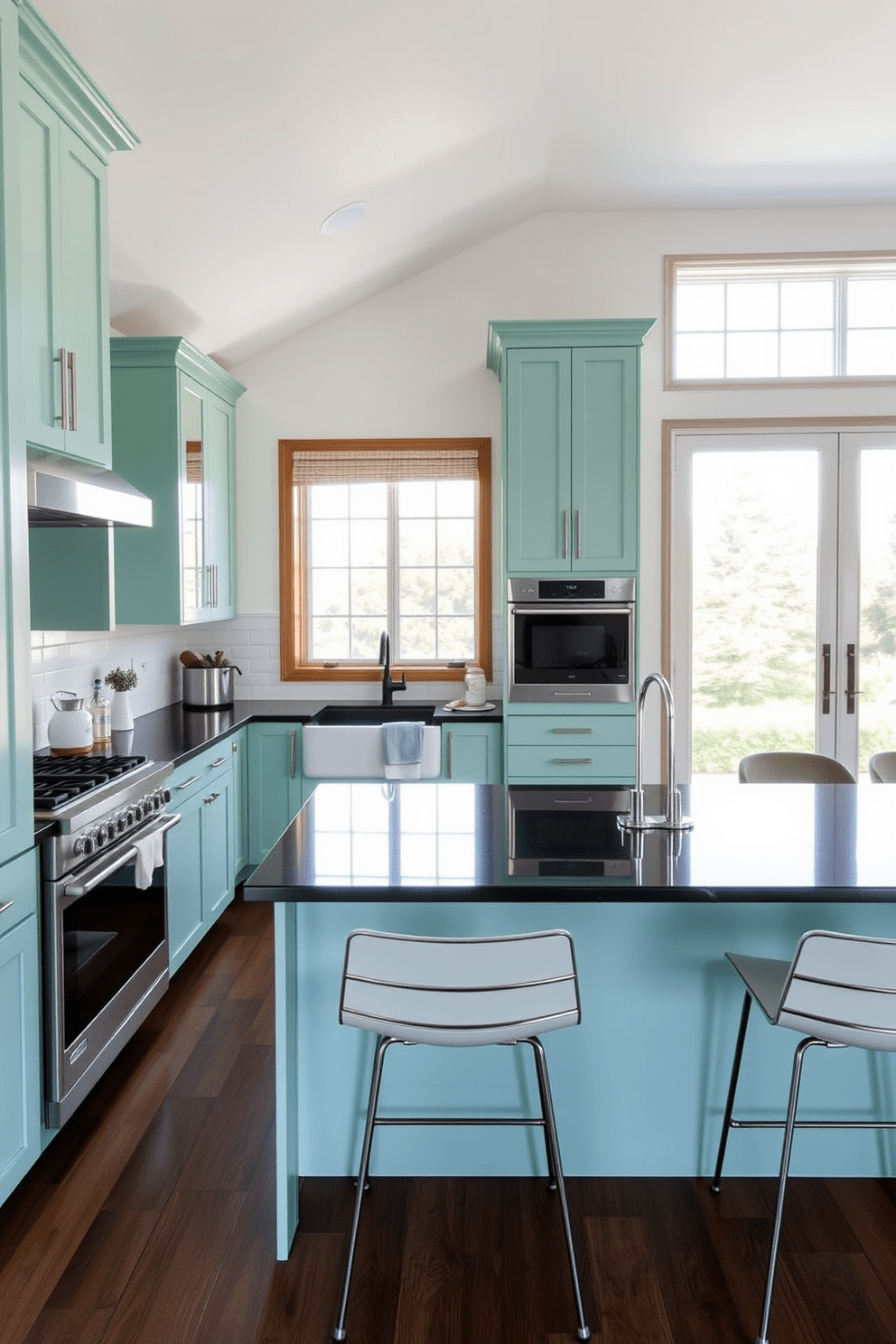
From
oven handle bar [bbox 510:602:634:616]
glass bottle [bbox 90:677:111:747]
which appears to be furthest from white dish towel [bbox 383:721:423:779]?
A: glass bottle [bbox 90:677:111:747]

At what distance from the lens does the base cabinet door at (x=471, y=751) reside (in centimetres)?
492

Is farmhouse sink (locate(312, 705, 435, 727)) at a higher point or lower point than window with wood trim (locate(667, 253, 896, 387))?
lower

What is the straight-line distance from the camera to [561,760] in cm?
484

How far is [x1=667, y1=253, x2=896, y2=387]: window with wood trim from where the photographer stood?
5.31 meters

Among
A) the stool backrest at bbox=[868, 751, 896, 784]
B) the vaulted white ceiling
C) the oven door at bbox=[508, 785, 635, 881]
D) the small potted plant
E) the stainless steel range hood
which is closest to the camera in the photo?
the oven door at bbox=[508, 785, 635, 881]

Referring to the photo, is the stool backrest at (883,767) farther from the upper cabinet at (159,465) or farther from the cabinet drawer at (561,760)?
the upper cabinet at (159,465)

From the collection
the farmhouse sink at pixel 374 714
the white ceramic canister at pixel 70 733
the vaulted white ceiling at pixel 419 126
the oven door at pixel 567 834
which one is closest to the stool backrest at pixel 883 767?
the oven door at pixel 567 834

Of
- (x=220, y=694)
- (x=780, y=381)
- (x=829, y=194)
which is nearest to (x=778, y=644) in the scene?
(x=780, y=381)

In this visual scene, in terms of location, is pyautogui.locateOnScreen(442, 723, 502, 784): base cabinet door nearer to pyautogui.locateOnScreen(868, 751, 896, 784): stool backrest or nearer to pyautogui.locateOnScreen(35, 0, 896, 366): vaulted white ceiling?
pyautogui.locateOnScreen(868, 751, 896, 784): stool backrest

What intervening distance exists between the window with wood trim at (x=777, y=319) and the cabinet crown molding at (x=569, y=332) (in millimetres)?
708

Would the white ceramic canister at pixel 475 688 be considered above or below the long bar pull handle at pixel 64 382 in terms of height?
below

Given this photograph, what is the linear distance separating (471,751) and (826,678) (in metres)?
1.91

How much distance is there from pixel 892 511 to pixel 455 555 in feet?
7.42

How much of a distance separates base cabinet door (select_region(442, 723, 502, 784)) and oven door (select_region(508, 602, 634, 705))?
9.6 inches
